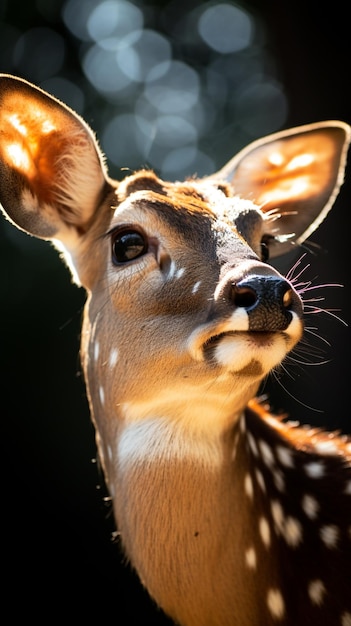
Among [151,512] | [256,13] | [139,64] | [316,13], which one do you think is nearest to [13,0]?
[139,64]

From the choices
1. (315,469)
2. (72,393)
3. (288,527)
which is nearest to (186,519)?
(288,527)

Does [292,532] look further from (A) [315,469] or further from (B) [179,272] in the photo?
(B) [179,272]

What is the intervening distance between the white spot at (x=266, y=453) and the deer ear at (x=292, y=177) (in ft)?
2.96

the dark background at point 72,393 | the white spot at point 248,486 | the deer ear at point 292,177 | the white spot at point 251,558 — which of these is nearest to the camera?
the white spot at point 251,558

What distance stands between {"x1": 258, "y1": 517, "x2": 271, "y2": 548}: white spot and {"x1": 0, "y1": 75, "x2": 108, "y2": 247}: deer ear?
137cm

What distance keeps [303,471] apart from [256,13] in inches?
238

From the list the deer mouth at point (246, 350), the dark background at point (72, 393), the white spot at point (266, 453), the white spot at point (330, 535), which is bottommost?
the dark background at point (72, 393)

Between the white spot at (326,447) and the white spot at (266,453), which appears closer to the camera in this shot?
the white spot at (266,453)

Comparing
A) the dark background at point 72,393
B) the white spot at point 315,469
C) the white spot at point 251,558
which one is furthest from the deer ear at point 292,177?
the dark background at point 72,393

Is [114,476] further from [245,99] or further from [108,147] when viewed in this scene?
[245,99]

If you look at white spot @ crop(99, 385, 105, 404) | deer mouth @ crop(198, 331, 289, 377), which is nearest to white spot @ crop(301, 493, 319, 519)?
deer mouth @ crop(198, 331, 289, 377)

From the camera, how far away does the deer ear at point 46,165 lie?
3.01 m

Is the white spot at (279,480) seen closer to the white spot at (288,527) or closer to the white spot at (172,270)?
the white spot at (288,527)

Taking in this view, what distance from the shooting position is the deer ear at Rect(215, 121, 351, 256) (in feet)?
11.7
